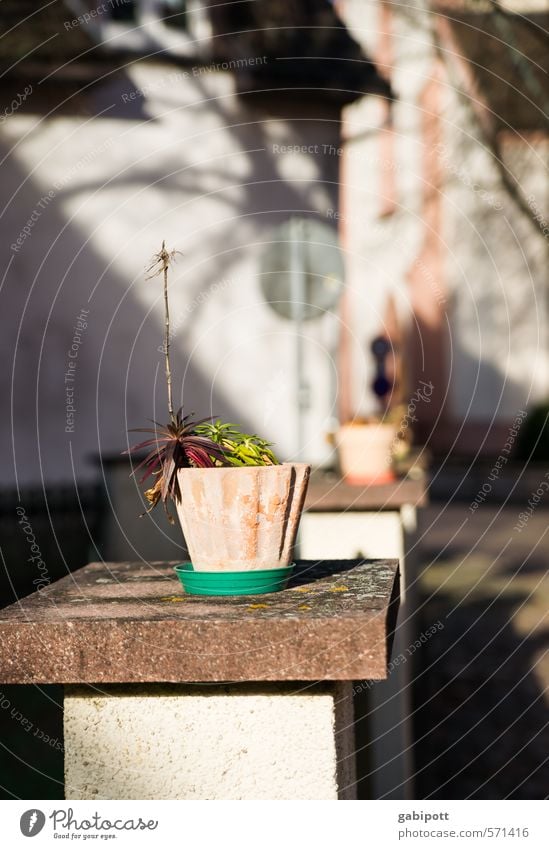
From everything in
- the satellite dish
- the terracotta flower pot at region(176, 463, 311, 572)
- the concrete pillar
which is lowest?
the concrete pillar

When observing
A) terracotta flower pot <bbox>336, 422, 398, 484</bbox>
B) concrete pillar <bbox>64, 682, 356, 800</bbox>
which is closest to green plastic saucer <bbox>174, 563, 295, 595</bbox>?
concrete pillar <bbox>64, 682, 356, 800</bbox>

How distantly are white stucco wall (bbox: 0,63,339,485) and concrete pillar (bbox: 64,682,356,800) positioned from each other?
741cm

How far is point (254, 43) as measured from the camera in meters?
10.7

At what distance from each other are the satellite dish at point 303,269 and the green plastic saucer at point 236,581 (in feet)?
13.9

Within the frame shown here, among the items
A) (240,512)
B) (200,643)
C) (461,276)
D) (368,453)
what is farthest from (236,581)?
(461,276)

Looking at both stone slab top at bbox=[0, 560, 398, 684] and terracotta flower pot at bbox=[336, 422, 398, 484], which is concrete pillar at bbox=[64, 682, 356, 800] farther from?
terracotta flower pot at bbox=[336, 422, 398, 484]

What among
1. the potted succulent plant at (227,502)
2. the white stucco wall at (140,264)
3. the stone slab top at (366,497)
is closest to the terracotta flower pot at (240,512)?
the potted succulent plant at (227,502)

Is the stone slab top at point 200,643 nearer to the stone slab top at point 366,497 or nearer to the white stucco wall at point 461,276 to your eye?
the stone slab top at point 366,497

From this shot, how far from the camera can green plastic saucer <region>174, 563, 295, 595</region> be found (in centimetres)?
254

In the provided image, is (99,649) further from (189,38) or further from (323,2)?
(323,2)

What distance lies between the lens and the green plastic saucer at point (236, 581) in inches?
100

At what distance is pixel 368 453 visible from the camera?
5523 mm

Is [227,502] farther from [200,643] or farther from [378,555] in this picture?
[378,555]

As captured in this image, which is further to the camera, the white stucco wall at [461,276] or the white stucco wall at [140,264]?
the white stucco wall at [461,276]
